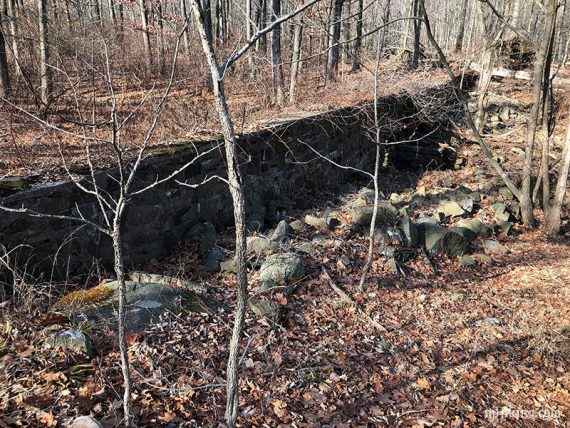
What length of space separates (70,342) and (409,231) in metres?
5.06

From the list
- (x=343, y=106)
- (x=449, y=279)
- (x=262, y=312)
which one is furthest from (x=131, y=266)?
(x=343, y=106)

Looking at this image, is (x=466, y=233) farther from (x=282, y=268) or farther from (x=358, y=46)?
(x=358, y=46)

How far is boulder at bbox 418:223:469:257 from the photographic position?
6.79 metres

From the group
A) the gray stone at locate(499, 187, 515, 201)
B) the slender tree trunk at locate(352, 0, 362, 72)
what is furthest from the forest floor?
the gray stone at locate(499, 187, 515, 201)

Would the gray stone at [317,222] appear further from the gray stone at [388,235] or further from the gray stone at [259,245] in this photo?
the gray stone at [259,245]

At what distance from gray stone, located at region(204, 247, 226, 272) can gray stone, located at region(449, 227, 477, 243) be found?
3864 mm

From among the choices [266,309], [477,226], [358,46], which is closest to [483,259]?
[477,226]

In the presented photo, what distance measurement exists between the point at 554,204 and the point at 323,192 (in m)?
4.35

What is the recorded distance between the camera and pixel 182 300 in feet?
13.8

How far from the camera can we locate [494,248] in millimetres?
7312

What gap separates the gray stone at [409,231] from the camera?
22.0 ft

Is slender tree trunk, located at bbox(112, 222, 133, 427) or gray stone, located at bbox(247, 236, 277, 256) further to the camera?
gray stone, located at bbox(247, 236, 277, 256)

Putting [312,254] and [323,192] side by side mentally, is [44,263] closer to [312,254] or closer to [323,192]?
[312,254]

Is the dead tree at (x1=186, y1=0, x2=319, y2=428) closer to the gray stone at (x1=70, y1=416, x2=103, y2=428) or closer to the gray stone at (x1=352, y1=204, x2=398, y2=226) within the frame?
the gray stone at (x1=70, y1=416, x2=103, y2=428)
